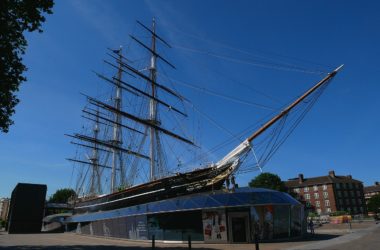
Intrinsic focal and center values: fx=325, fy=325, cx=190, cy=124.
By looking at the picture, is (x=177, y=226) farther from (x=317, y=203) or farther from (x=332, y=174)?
(x=332, y=174)

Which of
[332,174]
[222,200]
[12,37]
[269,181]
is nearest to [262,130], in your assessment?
[222,200]

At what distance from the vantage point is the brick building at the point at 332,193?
94312 mm

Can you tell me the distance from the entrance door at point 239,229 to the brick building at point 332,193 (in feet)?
254

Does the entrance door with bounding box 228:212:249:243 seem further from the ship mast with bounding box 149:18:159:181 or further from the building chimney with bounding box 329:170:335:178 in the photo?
the building chimney with bounding box 329:170:335:178

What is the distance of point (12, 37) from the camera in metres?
16.3

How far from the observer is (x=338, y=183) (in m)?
96.7

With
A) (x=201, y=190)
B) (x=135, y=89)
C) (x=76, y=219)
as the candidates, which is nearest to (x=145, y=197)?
(x=201, y=190)

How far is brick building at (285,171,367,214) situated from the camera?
94.3 meters

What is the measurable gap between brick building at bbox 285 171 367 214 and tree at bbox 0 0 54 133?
8846 cm

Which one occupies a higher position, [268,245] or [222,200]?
[222,200]

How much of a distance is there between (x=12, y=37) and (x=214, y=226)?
16.7m

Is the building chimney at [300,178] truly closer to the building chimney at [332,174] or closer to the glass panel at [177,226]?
the building chimney at [332,174]

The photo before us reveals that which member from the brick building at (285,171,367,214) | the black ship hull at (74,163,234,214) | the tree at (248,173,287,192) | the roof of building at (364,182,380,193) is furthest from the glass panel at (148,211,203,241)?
the roof of building at (364,182,380,193)

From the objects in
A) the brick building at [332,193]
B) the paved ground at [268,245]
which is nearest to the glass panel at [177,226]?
the paved ground at [268,245]
